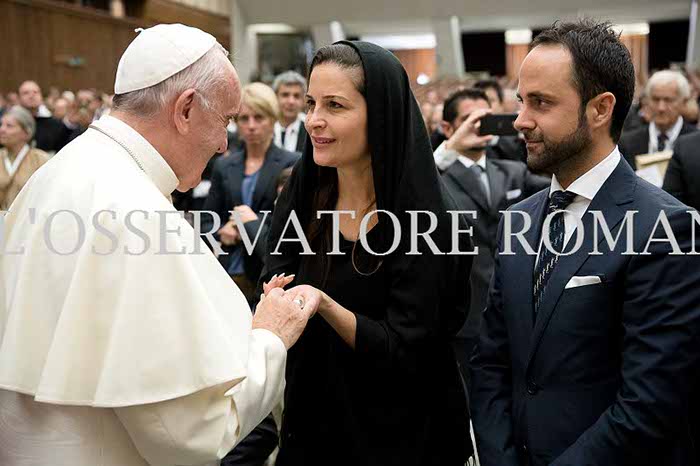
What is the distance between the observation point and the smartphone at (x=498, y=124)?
14.2 ft

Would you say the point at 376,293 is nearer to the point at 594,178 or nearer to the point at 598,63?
the point at 594,178

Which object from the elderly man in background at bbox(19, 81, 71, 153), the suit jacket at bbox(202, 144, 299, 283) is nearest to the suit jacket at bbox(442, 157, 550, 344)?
the suit jacket at bbox(202, 144, 299, 283)

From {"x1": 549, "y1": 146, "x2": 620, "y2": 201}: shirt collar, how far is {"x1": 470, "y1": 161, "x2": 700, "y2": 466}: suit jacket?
21mm

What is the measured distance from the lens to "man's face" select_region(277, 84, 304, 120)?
Result: 7328mm

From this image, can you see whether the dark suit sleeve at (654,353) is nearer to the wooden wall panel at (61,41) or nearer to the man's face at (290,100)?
the man's face at (290,100)

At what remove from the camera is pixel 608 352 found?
213 cm

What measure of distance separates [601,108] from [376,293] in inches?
32.9

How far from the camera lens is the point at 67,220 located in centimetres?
187

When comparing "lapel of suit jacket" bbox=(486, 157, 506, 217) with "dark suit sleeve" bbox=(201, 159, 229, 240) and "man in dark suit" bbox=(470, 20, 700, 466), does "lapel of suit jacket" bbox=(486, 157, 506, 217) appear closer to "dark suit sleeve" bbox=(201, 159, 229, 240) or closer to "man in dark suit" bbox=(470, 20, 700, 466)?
"dark suit sleeve" bbox=(201, 159, 229, 240)

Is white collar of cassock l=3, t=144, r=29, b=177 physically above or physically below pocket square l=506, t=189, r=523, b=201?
above

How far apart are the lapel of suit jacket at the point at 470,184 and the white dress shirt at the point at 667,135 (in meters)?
2.26

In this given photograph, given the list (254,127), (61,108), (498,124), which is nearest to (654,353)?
(498,124)

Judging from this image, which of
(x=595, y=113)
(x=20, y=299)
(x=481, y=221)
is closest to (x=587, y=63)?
(x=595, y=113)

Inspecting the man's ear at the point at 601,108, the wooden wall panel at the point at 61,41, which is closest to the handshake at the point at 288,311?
the man's ear at the point at 601,108
